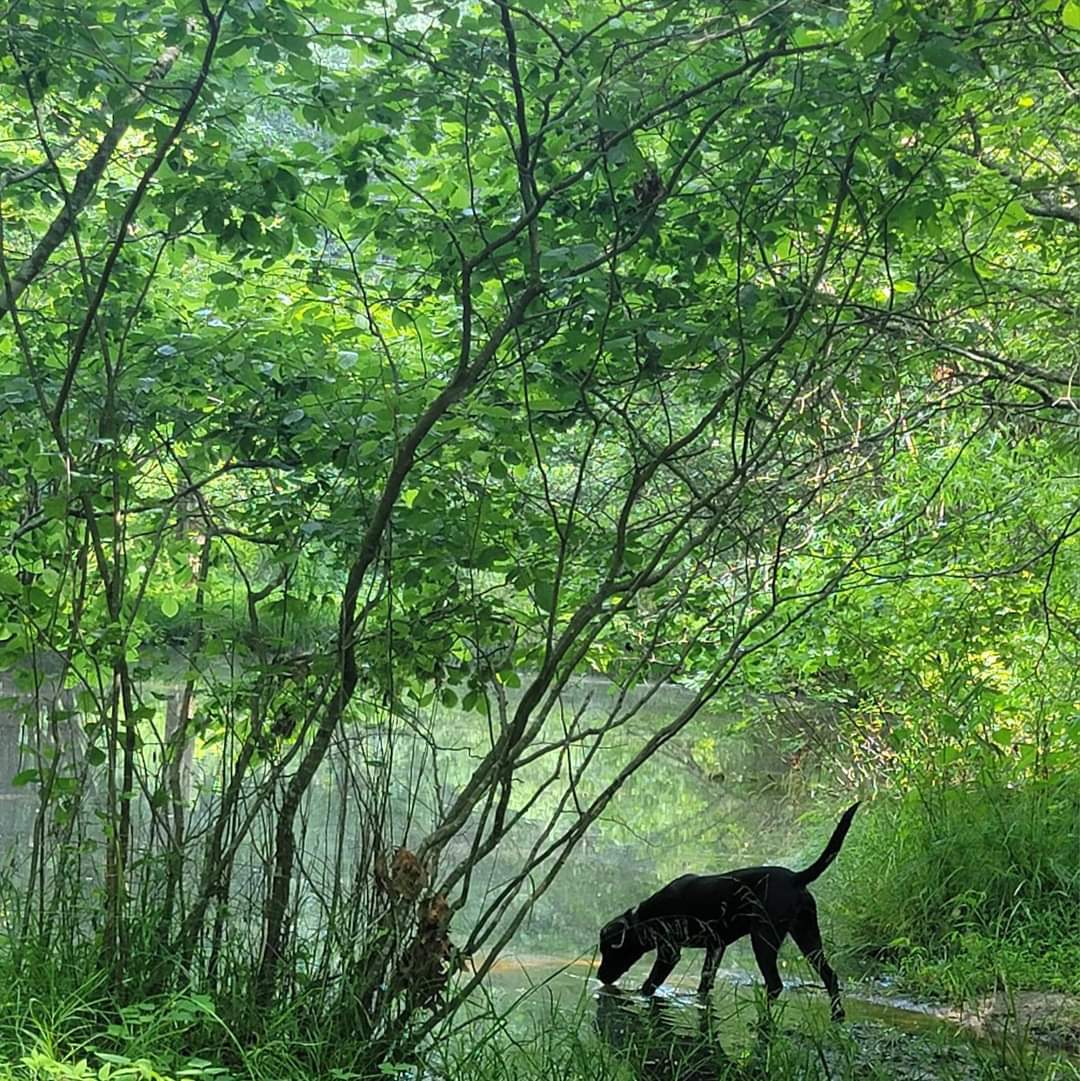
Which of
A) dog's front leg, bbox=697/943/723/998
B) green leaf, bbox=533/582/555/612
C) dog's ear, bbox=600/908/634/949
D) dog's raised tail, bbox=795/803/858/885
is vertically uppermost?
green leaf, bbox=533/582/555/612

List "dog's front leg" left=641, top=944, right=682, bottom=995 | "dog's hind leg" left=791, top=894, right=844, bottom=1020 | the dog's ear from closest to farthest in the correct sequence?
"dog's hind leg" left=791, top=894, right=844, bottom=1020 → "dog's front leg" left=641, top=944, right=682, bottom=995 → the dog's ear

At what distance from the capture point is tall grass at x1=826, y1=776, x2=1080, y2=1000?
5.02 metres

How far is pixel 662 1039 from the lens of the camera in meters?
4.06

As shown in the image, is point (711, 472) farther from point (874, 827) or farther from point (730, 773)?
point (730, 773)

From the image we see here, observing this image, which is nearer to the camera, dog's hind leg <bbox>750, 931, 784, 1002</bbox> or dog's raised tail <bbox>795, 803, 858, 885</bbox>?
dog's raised tail <bbox>795, 803, 858, 885</bbox>

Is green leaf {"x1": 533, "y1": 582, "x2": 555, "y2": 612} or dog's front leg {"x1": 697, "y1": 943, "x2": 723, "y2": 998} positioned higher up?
green leaf {"x1": 533, "y1": 582, "x2": 555, "y2": 612}

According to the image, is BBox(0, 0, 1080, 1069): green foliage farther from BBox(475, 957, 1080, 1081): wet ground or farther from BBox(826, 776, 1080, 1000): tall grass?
BBox(826, 776, 1080, 1000): tall grass

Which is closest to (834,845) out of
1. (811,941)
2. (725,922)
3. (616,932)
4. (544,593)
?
(811,941)

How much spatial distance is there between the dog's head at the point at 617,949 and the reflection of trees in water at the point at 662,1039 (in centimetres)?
18

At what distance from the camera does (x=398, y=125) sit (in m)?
3.19

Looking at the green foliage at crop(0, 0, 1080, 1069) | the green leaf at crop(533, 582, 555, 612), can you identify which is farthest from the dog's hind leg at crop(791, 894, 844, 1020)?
the green leaf at crop(533, 582, 555, 612)

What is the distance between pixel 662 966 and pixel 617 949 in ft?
0.76

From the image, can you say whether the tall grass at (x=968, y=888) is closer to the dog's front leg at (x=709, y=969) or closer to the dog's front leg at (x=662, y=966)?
the dog's front leg at (x=709, y=969)

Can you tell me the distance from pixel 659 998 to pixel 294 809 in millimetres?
2030
